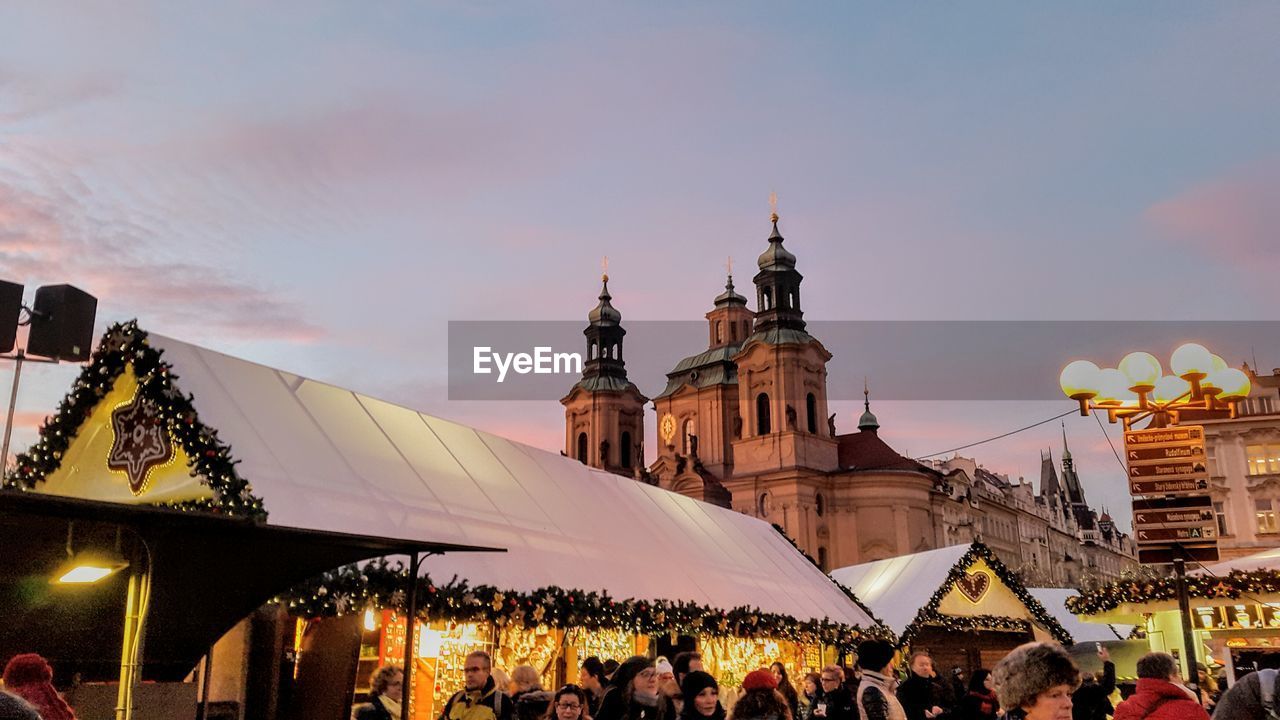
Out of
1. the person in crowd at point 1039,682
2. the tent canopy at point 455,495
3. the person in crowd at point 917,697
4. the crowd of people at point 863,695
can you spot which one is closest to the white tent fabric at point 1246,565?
the tent canopy at point 455,495

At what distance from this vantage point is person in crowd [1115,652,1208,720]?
14.3 ft

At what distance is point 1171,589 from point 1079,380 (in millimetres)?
5693

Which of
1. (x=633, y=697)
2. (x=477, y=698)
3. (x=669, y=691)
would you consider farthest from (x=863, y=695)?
(x=477, y=698)

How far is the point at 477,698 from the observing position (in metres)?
6.77

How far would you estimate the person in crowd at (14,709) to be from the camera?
2.07 meters

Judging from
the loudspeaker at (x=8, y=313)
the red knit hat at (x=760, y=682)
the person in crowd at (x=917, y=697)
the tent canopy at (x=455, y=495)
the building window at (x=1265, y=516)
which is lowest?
the person in crowd at (x=917, y=697)

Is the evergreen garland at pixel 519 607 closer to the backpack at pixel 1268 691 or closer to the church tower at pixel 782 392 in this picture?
the backpack at pixel 1268 691

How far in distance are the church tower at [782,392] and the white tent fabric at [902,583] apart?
2973 centimetres

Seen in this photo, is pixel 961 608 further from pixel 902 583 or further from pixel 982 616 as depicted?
pixel 902 583

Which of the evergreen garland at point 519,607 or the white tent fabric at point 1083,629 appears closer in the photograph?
the evergreen garland at point 519,607

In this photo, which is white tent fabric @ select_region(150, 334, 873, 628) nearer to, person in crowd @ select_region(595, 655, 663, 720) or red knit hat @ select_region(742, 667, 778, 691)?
person in crowd @ select_region(595, 655, 663, 720)

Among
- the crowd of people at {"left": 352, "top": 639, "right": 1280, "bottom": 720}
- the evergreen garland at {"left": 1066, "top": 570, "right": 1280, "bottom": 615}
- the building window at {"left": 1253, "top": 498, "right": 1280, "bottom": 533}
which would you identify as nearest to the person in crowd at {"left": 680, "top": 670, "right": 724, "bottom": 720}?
the crowd of people at {"left": 352, "top": 639, "right": 1280, "bottom": 720}

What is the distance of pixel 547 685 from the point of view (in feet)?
39.2

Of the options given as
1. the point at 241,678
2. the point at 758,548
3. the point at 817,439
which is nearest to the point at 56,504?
the point at 241,678
